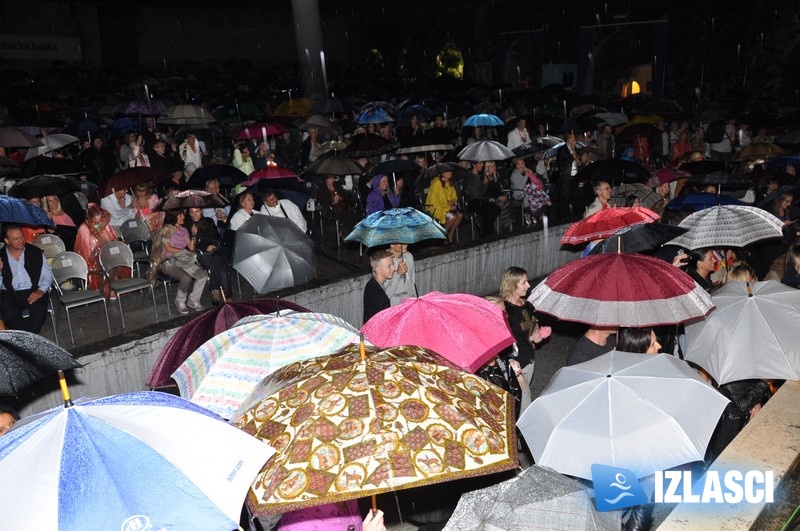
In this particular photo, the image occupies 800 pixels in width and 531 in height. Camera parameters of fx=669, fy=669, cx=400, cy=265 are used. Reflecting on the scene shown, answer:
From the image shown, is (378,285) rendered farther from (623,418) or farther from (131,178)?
(131,178)

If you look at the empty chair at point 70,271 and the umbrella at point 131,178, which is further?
the umbrella at point 131,178

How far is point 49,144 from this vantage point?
44.7 feet

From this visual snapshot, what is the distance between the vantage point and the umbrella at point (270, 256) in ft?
24.9

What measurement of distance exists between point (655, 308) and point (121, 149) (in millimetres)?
13262

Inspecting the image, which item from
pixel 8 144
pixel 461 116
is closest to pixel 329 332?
pixel 8 144

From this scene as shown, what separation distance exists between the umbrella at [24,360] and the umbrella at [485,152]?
8162mm

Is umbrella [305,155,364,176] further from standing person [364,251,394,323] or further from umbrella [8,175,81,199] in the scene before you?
standing person [364,251,394,323]

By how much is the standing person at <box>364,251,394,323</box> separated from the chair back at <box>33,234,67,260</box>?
4619 millimetres

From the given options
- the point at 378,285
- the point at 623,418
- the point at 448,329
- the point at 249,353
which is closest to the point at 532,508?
the point at 623,418

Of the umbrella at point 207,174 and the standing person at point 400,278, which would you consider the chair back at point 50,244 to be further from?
the standing person at point 400,278

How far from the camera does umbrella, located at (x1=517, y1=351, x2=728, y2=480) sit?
3.75m

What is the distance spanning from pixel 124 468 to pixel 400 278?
4.80 meters

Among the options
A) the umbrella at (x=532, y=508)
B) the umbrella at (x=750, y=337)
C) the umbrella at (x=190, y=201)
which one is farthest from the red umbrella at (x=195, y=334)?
the umbrella at (x=190, y=201)

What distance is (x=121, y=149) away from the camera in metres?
15.1
